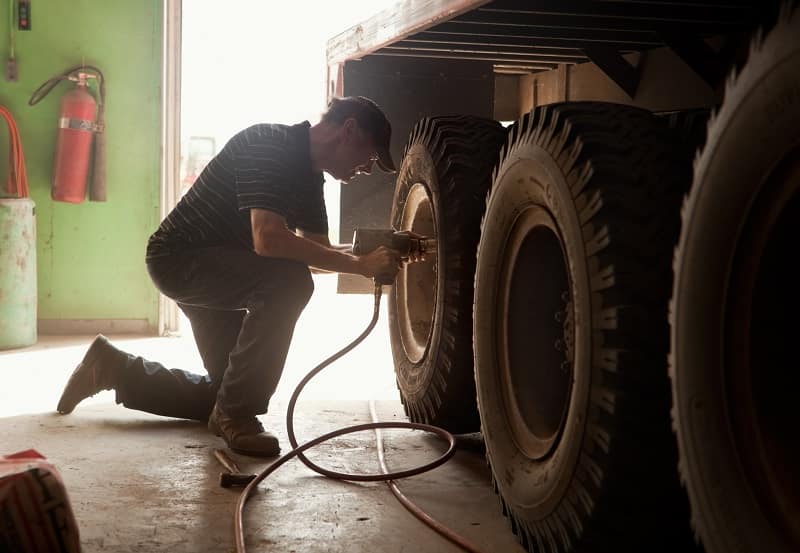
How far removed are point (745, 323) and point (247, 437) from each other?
236cm

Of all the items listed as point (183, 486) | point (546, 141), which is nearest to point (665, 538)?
point (546, 141)

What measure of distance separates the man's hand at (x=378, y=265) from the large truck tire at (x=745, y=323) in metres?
1.87

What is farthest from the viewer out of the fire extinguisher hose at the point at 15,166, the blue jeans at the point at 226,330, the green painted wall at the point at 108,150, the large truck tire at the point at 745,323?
the green painted wall at the point at 108,150

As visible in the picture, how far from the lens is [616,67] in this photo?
3406 millimetres

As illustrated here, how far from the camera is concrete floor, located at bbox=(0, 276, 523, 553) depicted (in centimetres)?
274

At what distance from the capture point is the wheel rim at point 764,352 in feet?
5.50

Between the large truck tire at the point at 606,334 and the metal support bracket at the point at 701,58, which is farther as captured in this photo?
the metal support bracket at the point at 701,58

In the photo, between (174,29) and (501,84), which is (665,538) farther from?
(174,29)

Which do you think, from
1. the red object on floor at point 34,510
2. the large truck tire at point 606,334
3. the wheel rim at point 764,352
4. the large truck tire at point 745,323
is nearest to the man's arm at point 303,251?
the large truck tire at point 606,334

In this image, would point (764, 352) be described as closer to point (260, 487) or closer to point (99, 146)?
point (260, 487)

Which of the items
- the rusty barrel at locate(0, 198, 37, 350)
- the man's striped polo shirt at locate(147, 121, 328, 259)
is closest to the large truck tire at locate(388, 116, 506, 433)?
the man's striped polo shirt at locate(147, 121, 328, 259)

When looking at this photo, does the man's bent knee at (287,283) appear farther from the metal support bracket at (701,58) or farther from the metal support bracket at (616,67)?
the metal support bracket at (701,58)

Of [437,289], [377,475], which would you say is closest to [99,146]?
[437,289]

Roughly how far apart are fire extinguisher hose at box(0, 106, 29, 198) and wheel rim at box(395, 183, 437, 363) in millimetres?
3790
